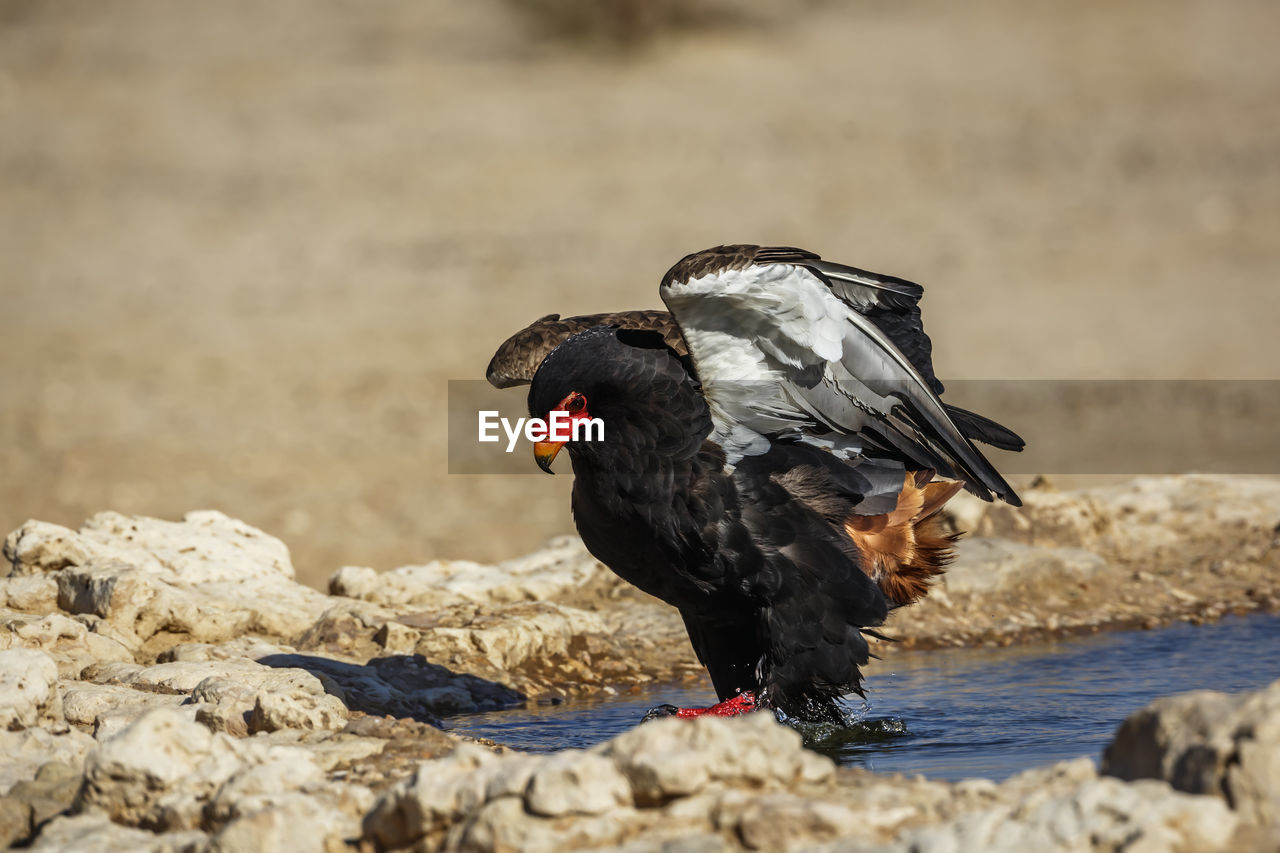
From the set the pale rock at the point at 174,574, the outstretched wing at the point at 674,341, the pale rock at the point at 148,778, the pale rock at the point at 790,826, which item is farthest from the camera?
the pale rock at the point at 174,574

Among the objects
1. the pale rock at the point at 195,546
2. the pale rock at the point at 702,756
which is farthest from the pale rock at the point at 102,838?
the pale rock at the point at 195,546

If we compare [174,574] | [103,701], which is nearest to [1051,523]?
[174,574]

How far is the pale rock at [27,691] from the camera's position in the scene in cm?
475

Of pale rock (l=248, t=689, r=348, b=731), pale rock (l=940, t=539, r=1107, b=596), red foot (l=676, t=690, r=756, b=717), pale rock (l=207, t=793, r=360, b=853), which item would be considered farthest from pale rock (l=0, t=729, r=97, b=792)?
pale rock (l=940, t=539, r=1107, b=596)

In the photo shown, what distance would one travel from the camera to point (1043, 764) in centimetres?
480

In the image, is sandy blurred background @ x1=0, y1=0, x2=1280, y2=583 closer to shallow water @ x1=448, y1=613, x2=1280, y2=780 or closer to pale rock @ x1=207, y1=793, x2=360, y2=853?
shallow water @ x1=448, y1=613, x2=1280, y2=780

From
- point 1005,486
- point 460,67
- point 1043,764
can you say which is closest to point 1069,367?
point 1005,486

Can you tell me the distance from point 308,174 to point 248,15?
24.6 ft

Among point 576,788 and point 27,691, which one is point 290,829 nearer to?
point 576,788

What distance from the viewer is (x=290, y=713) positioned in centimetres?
476

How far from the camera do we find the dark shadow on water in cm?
602

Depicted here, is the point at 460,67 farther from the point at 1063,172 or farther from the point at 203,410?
the point at 203,410

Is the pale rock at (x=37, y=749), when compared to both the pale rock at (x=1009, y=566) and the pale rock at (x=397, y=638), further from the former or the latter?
the pale rock at (x=1009, y=566)

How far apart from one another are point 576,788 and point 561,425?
220 centimetres
